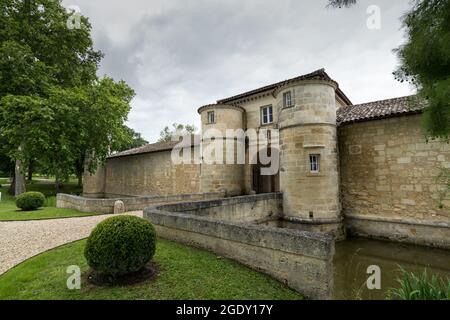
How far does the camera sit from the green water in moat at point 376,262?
6406mm

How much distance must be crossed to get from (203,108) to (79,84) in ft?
35.4

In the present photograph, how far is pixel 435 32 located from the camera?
4.15 metres

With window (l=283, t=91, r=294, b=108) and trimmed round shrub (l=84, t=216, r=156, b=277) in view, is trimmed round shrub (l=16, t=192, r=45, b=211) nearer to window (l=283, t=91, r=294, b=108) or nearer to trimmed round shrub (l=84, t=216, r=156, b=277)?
trimmed round shrub (l=84, t=216, r=156, b=277)

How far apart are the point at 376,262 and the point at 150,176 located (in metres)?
18.4

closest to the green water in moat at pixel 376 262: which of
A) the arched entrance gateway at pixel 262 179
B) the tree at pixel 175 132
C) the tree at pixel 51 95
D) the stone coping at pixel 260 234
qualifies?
the stone coping at pixel 260 234

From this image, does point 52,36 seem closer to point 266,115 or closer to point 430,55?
point 266,115

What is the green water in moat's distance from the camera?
641 cm

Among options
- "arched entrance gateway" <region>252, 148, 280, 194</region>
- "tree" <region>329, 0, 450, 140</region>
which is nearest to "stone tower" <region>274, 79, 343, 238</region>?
"arched entrance gateway" <region>252, 148, 280, 194</region>

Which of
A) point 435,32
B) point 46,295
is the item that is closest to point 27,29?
point 46,295

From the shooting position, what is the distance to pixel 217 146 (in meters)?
15.2

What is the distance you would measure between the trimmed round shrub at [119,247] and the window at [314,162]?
8548 mm

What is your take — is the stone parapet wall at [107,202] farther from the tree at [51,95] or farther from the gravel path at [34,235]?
the tree at [51,95]

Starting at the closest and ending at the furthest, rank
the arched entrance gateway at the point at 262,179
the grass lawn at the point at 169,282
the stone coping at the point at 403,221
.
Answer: the grass lawn at the point at 169,282 < the stone coping at the point at 403,221 < the arched entrance gateway at the point at 262,179
